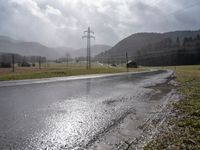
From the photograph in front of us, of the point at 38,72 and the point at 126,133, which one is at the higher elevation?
the point at 38,72

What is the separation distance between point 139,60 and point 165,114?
139638 millimetres

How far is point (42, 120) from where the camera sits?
716cm

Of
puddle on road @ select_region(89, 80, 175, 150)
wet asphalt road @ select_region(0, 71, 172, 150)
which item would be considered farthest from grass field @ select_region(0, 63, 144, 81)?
puddle on road @ select_region(89, 80, 175, 150)

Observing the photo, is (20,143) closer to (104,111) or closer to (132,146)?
(132,146)

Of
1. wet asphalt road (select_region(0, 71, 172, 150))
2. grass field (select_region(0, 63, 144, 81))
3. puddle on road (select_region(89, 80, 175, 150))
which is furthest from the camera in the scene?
grass field (select_region(0, 63, 144, 81))

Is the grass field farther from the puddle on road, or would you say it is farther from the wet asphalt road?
the puddle on road

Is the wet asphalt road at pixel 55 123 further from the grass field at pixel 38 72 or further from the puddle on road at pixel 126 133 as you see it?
the grass field at pixel 38 72

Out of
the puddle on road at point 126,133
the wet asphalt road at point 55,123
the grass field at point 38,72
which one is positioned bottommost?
the puddle on road at point 126,133

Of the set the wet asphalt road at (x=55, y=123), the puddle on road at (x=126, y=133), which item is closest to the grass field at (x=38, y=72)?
the wet asphalt road at (x=55, y=123)

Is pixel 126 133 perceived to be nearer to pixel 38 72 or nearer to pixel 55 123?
pixel 55 123

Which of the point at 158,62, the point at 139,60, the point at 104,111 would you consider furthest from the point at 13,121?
the point at 139,60

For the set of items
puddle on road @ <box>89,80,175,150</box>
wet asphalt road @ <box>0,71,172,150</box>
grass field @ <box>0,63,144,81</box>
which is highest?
grass field @ <box>0,63,144,81</box>

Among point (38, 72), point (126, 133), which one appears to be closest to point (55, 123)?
point (126, 133)

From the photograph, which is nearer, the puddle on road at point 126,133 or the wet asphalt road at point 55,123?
the puddle on road at point 126,133
